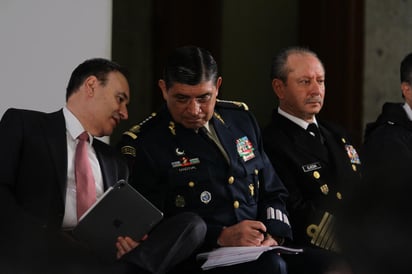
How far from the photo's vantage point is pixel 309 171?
8.72 ft

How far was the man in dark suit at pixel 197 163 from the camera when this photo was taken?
2.37 meters

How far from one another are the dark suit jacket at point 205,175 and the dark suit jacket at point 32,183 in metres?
0.32

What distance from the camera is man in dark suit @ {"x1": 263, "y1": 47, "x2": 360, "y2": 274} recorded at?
2582mm

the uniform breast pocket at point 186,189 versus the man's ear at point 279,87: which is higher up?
the man's ear at point 279,87

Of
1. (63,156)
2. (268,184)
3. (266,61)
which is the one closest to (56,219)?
(63,156)

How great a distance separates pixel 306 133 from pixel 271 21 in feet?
8.27

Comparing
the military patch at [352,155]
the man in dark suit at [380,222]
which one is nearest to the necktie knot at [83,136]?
the military patch at [352,155]

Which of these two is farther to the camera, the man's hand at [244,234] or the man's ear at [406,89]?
the man's ear at [406,89]

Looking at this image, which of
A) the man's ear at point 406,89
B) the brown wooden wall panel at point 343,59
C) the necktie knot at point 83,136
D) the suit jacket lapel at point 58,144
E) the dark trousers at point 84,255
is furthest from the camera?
the brown wooden wall panel at point 343,59

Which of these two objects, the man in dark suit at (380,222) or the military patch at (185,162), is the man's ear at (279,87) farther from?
the man in dark suit at (380,222)

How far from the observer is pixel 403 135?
2.85m

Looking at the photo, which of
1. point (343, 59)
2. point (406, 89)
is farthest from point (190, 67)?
point (343, 59)

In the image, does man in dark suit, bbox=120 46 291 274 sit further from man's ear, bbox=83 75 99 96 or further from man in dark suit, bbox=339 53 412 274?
man in dark suit, bbox=339 53 412 274

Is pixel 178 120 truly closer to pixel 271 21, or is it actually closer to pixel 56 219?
pixel 56 219
